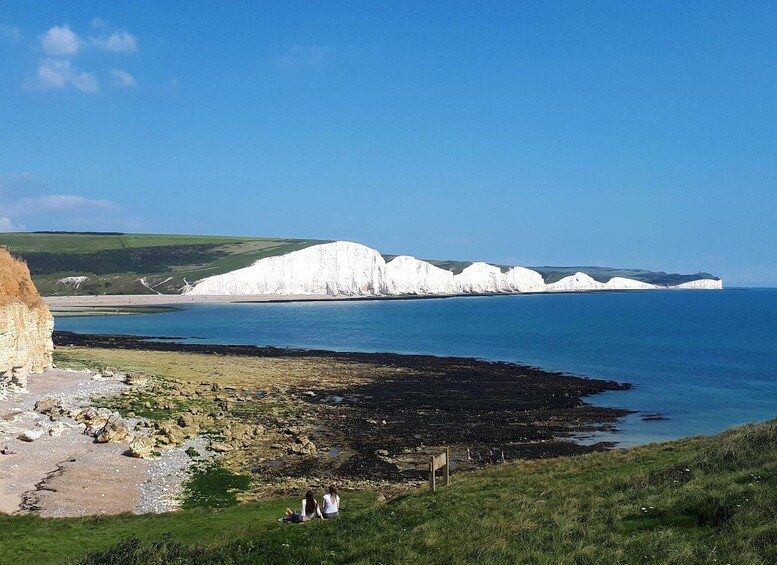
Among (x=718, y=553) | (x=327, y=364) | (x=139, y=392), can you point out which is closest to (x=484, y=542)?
(x=718, y=553)

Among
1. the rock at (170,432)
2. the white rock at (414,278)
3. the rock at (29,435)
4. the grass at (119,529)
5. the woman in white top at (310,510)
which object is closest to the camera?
the grass at (119,529)

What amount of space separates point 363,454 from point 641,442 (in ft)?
44.8

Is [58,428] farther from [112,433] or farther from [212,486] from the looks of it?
[212,486]

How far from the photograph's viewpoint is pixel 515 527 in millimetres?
10289

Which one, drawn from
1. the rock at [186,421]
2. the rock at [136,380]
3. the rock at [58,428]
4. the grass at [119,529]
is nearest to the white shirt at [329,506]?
the grass at [119,529]

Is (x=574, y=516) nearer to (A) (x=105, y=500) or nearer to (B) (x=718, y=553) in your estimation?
(B) (x=718, y=553)

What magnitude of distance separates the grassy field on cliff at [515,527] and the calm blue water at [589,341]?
17370 mm

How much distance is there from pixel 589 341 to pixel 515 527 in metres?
69.2

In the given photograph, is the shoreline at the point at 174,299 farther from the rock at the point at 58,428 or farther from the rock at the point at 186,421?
the rock at the point at 58,428

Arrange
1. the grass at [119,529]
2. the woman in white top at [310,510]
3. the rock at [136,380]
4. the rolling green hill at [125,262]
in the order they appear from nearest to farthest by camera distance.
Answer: the grass at [119,529] → the woman in white top at [310,510] → the rock at [136,380] → the rolling green hill at [125,262]

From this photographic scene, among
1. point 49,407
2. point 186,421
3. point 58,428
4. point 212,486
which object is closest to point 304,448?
point 212,486

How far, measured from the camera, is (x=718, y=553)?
26.8 feet

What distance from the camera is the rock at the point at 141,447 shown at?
22609mm

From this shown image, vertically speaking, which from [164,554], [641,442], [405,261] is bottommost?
[641,442]
